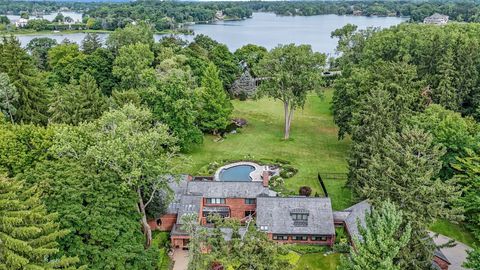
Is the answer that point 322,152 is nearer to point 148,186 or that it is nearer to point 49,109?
point 148,186

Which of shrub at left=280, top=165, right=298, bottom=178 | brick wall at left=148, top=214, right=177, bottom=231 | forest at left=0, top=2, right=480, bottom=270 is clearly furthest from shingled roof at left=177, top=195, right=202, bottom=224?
shrub at left=280, top=165, right=298, bottom=178

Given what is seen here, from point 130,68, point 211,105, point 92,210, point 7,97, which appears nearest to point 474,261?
point 92,210

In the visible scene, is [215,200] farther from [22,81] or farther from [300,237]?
[22,81]

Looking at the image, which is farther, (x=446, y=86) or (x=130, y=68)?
(x=130, y=68)

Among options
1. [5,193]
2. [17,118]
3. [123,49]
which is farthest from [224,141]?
[5,193]

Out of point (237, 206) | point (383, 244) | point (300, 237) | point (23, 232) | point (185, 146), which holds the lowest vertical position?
point (300, 237)

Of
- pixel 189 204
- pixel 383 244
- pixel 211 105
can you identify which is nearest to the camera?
pixel 383 244

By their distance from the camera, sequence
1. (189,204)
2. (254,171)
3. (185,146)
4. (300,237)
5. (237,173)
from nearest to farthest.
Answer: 1. (300,237)
2. (189,204)
3. (237,173)
4. (254,171)
5. (185,146)
